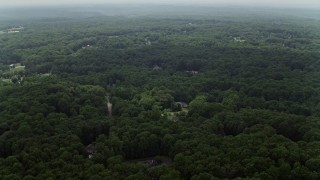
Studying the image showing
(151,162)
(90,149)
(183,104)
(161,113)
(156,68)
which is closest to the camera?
(151,162)

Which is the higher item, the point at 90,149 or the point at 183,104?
the point at 183,104

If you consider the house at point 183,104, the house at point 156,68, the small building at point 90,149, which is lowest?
the small building at point 90,149

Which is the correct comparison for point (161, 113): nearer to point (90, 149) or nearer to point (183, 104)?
point (183, 104)

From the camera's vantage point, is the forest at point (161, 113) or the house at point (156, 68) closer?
the forest at point (161, 113)

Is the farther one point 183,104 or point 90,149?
point 183,104

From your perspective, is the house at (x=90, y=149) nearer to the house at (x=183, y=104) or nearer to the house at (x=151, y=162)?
the house at (x=151, y=162)

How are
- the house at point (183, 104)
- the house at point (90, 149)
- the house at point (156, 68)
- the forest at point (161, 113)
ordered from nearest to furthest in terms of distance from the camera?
the forest at point (161, 113)
the house at point (90, 149)
the house at point (183, 104)
the house at point (156, 68)

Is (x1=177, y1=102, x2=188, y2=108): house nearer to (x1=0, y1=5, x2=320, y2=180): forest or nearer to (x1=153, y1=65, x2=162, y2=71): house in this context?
(x1=0, y1=5, x2=320, y2=180): forest

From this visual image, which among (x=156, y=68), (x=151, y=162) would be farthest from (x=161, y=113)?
(x=156, y=68)

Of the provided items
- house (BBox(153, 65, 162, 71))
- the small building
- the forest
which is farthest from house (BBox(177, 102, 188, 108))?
house (BBox(153, 65, 162, 71))

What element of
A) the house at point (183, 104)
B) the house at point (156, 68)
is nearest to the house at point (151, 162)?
the house at point (183, 104)
